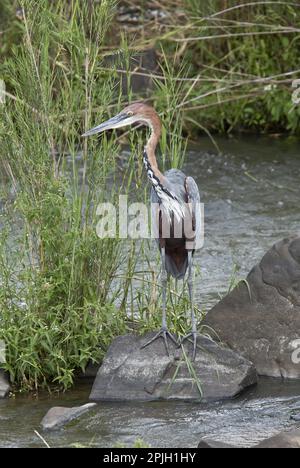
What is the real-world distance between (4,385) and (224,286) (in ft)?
7.27

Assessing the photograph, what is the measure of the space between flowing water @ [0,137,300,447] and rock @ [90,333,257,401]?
7 centimetres

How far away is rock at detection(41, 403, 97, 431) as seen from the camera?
540 cm

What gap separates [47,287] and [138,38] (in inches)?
243

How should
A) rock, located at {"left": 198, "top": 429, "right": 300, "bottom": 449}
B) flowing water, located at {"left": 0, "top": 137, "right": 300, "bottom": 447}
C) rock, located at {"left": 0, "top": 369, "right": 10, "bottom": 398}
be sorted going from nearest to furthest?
rock, located at {"left": 198, "top": 429, "right": 300, "bottom": 449}
flowing water, located at {"left": 0, "top": 137, "right": 300, "bottom": 447}
rock, located at {"left": 0, "top": 369, "right": 10, "bottom": 398}

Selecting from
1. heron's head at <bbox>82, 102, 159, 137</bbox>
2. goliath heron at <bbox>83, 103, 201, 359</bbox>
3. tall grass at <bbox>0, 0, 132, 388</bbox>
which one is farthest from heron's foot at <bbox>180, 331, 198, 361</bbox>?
heron's head at <bbox>82, 102, 159, 137</bbox>

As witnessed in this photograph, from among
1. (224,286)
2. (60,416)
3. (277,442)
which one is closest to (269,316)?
(60,416)

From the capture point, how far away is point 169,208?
6.09 metres

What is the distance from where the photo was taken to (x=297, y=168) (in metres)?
10.8

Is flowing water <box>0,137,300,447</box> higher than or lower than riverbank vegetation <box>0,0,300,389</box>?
lower

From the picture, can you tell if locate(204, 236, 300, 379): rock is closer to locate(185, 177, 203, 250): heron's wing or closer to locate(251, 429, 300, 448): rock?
locate(185, 177, 203, 250): heron's wing

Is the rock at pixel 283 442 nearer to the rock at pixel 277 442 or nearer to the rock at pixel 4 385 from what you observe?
the rock at pixel 277 442

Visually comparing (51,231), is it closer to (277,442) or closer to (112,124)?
(112,124)

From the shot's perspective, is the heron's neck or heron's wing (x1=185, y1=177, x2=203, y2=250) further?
heron's wing (x1=185, y1=177, x2=203, y2=250)

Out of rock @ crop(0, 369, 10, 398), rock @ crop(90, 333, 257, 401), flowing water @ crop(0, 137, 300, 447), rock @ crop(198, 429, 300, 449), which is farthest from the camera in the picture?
rock @ crop(0, 369, 10, 398)
